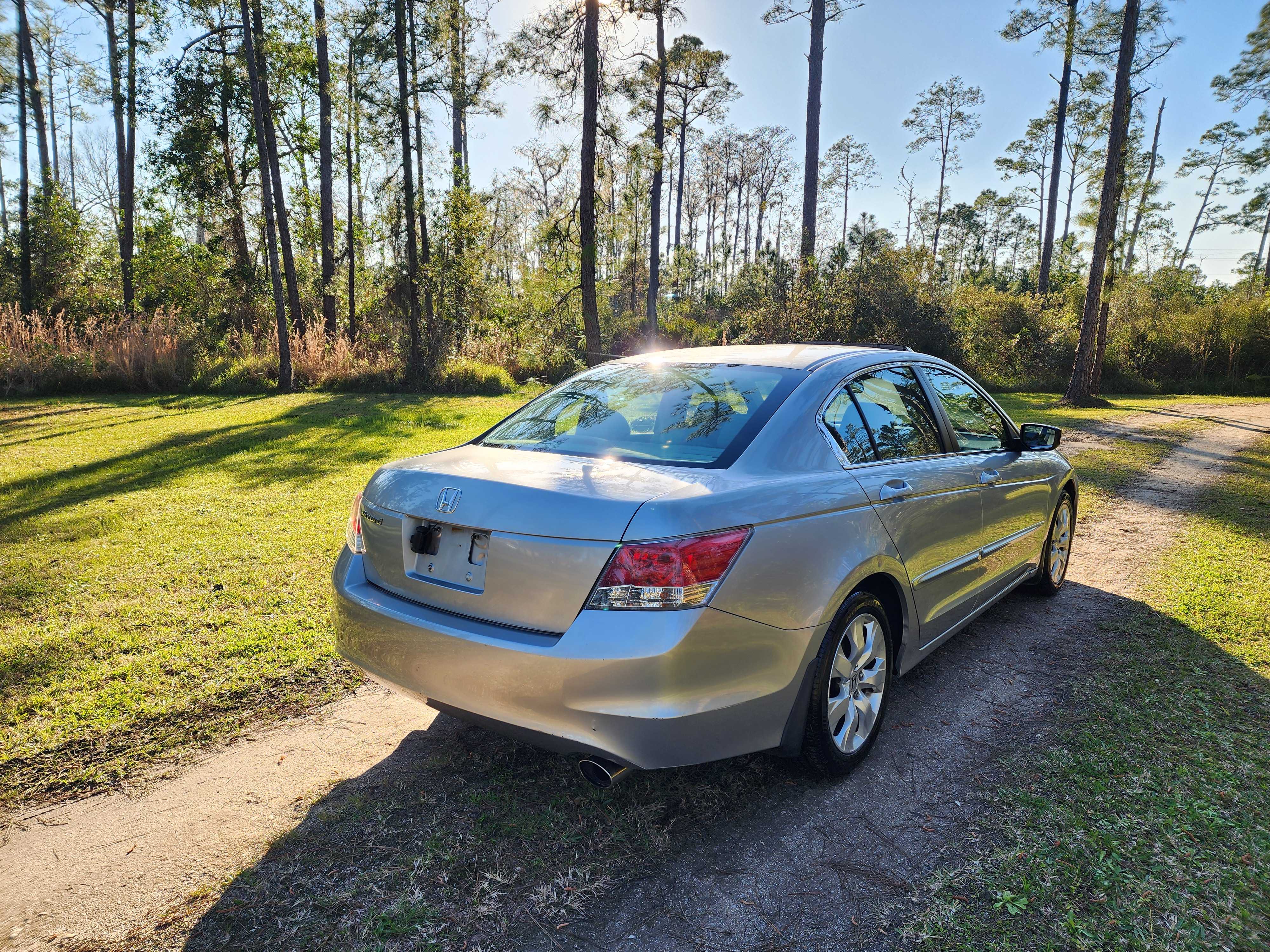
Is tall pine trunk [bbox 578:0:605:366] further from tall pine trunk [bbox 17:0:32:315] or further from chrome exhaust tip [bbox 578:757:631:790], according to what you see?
tall pine trunk [bbox 17:0:32:315]

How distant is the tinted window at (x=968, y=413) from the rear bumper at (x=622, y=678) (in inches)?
76.1

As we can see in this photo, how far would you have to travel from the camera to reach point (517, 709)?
7.17 ft

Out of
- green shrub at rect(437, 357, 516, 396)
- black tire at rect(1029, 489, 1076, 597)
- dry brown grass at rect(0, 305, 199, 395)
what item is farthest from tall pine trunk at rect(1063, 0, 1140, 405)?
dry brown grass at rect(0, 305, 199, 395)

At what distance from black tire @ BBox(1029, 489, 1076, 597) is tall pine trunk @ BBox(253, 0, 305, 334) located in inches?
645

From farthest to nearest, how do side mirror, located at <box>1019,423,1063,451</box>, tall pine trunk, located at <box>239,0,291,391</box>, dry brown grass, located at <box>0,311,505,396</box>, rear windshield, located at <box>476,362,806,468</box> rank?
tall pine trunk, located at <box>239,0,291,391</box> < dry brown grass, located at <box>0,311,505,396</box> < side mirror, located at <box>1019,423,1063,451</box> < rear windshield, located at <box>476,362,806,468</box>

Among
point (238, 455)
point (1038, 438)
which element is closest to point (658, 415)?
point (1038, 438)

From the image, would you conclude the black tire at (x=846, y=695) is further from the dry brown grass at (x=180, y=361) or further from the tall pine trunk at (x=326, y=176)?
the tall pine trunk at (x=326, y=176)

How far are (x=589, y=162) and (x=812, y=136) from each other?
23.8 ft

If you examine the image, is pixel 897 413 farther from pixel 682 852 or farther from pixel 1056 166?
pixel 1056 166

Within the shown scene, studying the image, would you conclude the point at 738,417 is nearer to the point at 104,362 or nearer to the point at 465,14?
the point at 104,362

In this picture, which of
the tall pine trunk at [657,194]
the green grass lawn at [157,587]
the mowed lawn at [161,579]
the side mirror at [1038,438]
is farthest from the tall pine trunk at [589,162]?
the side mirror at [1038,438]

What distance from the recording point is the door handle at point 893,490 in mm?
2861

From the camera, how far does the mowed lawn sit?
308 cm

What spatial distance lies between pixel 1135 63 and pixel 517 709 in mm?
22212
